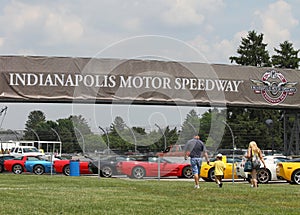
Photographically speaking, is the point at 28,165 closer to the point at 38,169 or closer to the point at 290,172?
the point at 38,169

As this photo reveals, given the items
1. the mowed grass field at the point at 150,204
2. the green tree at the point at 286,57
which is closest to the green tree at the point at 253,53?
the green tree at the point at 286,57

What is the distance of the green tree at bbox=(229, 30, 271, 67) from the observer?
8177 cm

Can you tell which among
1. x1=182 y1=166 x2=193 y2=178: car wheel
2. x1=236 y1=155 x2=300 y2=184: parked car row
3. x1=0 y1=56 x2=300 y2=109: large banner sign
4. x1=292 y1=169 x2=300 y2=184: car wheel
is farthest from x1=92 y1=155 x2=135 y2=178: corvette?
x1=292 y1=169 x2=300 y2=184: car wheel

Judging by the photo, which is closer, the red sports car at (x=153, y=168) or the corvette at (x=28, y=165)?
the red sports car at (x=153, y=168)

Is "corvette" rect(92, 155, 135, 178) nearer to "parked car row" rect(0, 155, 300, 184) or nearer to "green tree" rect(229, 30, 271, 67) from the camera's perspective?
"parked car row" rect(0, 155, 300, 184)

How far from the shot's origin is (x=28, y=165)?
3969 cm

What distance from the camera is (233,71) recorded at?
124 feet

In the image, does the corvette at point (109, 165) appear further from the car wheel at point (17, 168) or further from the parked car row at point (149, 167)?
the car wheel at point (17, 168)

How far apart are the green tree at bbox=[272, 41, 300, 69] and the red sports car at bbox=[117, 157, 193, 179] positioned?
53.2m

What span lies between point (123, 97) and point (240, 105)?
22.7 feet

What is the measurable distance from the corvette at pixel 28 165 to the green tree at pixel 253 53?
45.9m

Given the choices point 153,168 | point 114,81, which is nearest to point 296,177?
point 153,168

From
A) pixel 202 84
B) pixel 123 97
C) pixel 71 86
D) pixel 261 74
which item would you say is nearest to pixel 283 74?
pixel 261 74

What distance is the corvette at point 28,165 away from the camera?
39066mm
